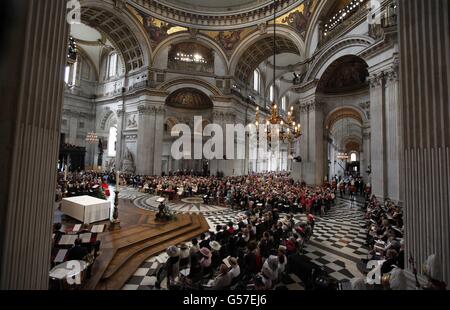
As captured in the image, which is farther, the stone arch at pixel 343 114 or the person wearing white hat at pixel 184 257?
the stone arch at pixel 343 114

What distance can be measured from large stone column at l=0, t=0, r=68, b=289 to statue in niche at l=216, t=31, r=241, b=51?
20076 millimetres

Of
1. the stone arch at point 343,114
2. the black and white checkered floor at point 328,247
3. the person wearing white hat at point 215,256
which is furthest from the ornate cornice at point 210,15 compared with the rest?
the person wearing white hat at point 215,256

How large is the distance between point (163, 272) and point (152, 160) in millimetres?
16501

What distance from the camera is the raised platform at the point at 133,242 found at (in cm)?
400

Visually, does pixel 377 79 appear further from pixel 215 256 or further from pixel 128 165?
pixel 128 165

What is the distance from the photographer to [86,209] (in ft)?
20.9

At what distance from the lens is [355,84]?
13.6 meters

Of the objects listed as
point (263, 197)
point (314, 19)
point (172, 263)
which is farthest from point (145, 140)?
point (172, 263)

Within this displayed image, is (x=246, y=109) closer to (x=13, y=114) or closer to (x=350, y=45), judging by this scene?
(x=350, y=45)

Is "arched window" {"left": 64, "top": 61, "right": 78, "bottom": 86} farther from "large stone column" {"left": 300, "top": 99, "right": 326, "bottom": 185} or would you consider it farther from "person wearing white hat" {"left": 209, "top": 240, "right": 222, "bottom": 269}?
"person wearing white hat" {"left": 209, "top": 240, "right": 222, "bottom": 269}

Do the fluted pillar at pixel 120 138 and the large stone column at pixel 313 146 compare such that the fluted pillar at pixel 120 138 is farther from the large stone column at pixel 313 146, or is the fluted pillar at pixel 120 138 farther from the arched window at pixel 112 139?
the large stone column at pixel 313 146

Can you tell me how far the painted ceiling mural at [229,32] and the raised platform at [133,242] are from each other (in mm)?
16357

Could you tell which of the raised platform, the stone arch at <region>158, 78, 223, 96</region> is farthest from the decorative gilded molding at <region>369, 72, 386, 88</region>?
the stone arch at <region>158, 78, 223, 96</region>

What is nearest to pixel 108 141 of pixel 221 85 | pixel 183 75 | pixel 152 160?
pixel 152 160
